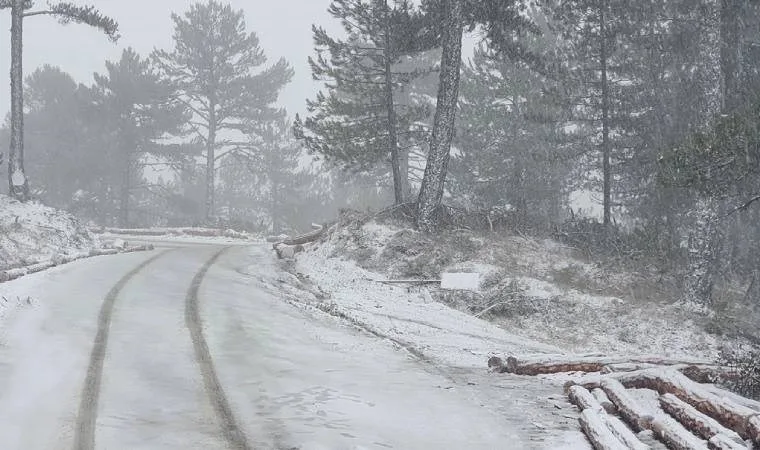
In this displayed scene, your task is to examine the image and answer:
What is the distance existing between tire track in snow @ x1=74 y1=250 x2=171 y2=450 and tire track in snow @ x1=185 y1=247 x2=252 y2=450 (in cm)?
101

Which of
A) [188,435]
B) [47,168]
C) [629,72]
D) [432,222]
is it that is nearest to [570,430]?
[188,435]

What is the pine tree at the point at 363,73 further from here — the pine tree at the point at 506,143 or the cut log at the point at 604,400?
the cut log at the point at 604,400

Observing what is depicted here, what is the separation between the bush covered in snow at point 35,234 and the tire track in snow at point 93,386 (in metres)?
6.49

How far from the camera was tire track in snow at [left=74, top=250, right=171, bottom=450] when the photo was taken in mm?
4984

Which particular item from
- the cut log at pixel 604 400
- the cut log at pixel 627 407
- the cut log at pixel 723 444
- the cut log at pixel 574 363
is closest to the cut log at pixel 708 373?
the cut log at pixel 574 363

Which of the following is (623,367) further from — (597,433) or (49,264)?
(49,264)

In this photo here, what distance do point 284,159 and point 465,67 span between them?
23.4m

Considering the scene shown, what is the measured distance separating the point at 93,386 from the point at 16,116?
15.7 meters

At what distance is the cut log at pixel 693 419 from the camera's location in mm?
4910

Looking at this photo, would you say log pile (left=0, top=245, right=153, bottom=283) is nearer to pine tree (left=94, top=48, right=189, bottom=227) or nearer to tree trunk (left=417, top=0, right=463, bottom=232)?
tree trunk (left=417, top=0, right=463, bottom=232)

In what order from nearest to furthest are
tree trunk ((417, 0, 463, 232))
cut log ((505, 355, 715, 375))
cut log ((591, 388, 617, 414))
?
cut log ((591, 388, 617, 414)) < cut log ((505, 355, 715, 375)) < tree trunk ((417, 0, 463, 232))

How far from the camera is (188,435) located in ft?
16.8

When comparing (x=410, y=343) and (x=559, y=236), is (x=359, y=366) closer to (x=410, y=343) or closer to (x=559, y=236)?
(x=410, y=343)

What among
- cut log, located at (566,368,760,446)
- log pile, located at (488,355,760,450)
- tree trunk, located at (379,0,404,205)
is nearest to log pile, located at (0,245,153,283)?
tree trunk, located at (379,0,404,205)
